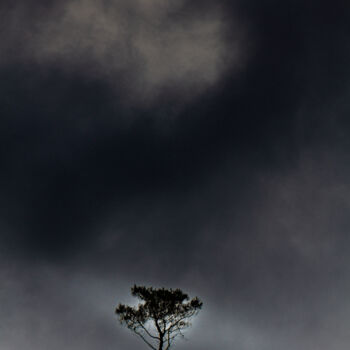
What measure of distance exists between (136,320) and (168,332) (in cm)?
417

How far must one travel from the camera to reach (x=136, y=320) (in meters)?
39.9

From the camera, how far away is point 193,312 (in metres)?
40.8

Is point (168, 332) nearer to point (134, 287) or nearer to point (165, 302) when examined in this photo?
point (165, 302)

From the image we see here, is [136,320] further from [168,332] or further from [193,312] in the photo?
[193,312]

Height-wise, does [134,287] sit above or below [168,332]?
above

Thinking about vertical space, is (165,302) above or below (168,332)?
above

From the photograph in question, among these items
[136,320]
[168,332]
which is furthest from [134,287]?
[168,332]

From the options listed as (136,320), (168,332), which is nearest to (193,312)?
(168,332)

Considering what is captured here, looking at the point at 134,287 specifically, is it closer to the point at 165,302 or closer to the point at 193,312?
the point at 165,302

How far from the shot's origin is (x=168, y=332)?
1531 inches

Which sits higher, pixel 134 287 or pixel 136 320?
pixel 134 287

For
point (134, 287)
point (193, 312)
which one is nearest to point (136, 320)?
point (134, 287)

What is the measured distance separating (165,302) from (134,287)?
13.8 ft
